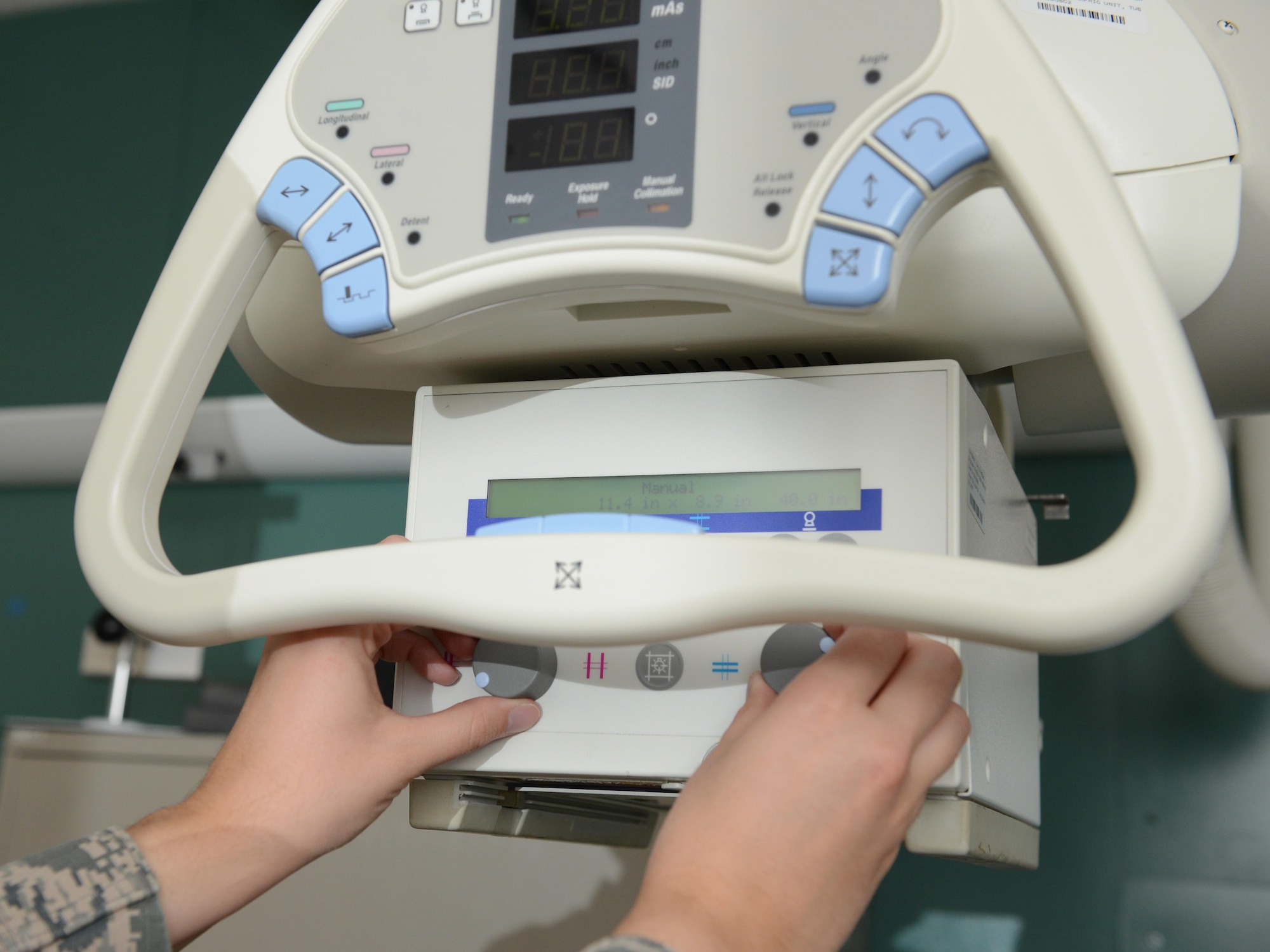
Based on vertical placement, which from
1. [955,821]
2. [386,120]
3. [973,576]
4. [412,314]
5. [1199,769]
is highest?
[386,120]

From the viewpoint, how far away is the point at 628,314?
637 millimetres

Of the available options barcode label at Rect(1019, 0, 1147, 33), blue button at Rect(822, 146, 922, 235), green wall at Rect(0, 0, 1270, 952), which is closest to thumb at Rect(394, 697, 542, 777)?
blue button at Rect(822, 146, 922, 235)

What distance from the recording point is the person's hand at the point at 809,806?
1.52ft

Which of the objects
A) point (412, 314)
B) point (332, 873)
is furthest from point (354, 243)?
point (332, 873)

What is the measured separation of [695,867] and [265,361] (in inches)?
19.3

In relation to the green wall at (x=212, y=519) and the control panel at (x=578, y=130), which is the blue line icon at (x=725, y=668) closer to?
the control panel at (x=578, y=130)

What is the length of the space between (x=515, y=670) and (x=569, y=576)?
0.19 metres

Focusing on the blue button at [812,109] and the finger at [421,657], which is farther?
the finger at [421,657]

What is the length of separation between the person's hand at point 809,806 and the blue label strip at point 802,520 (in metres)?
0.09

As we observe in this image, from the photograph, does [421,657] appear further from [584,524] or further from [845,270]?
[845,270]

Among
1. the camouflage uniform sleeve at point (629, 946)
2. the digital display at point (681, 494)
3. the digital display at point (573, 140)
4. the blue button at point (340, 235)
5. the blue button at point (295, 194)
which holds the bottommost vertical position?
the camouflage uniform sleeve at point (629, 946)

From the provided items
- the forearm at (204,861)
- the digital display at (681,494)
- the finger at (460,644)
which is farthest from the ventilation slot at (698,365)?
the forearm at (204,861)

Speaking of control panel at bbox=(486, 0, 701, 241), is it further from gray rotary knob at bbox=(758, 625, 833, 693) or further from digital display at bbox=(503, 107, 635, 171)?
gray rotary knob at bbox=(758, 625, 833, 693)

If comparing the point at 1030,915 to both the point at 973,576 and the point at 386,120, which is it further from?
the point at 386,120
